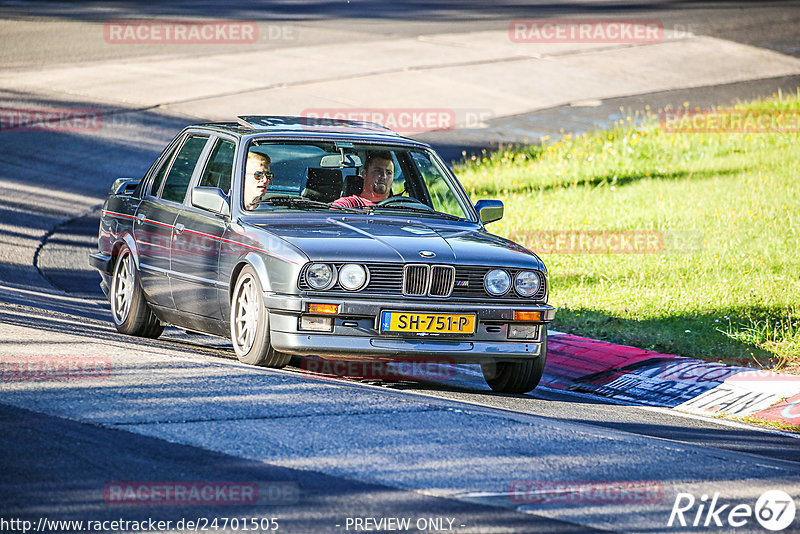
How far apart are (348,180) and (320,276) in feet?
4.99

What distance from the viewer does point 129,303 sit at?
969 centimetres

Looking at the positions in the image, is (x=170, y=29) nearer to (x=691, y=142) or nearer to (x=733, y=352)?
(x=691, y=142)

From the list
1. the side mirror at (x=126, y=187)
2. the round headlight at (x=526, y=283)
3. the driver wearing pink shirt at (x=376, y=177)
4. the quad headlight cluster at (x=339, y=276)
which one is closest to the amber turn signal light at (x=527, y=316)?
the round headlight at (x=526, y=283)

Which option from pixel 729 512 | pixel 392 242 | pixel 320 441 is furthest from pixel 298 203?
pixel 729 512

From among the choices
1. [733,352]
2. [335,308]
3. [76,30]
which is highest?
[76,30]

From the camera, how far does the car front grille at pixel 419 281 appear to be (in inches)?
301

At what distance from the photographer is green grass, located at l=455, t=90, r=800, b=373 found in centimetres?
1046

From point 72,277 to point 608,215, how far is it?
660 centimetres

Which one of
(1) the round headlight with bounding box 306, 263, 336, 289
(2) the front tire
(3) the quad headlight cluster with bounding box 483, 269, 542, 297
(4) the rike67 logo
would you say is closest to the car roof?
(2) the front tire

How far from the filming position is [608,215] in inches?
605

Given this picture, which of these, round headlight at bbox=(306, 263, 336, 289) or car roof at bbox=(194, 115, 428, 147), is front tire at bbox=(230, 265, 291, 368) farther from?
car roof at bbox=(194, 115, 428, 147)

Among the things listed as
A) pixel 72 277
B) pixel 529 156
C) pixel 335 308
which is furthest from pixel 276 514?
pixel 529 156

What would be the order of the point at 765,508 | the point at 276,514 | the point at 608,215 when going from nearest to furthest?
the point at 276,514 → the point at 765,508 → the point at 608,215

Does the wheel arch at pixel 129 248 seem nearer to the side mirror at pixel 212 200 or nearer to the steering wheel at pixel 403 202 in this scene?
the side mirror at pixel 212 200
